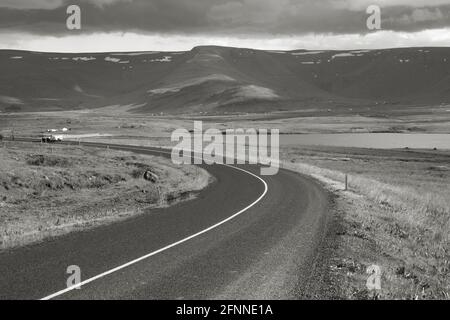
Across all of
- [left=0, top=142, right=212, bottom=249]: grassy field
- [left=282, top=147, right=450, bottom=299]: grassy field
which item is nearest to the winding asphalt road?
[left=282, top=147, right=450, bottom=299]: grassy field

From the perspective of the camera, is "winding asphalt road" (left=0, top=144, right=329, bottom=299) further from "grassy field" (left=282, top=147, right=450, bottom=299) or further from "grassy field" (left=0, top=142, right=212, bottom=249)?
"grassy field" (left=0, top=142, right=212, bottom=249)

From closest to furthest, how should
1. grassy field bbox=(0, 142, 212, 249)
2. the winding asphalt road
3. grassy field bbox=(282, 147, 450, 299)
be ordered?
1. the winding asphalt road
2. grassy field bbox=(282, 147, 450, 299)
3. grassy field bbox=(0, 142, 212, 249)

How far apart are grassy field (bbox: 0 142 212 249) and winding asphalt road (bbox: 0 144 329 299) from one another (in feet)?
6.53

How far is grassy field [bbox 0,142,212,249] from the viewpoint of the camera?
2066 centimetres

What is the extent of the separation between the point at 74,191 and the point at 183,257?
20169 millimetres

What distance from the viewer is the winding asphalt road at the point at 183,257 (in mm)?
11742

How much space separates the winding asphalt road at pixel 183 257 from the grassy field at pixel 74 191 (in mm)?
1990

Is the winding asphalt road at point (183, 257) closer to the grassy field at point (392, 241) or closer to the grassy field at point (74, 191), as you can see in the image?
the grassy field at point (392, 241)

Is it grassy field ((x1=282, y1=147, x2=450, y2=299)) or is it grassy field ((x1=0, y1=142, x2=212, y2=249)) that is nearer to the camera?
grassy field ((x1=282, y1=147, x2=450, y2=299))

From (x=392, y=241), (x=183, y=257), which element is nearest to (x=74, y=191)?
(x=183, y=257)

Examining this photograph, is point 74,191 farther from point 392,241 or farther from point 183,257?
point 392,241

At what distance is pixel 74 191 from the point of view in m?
33.0

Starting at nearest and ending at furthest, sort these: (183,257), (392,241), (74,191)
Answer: (183,257) → (392,241) → (74,191)
